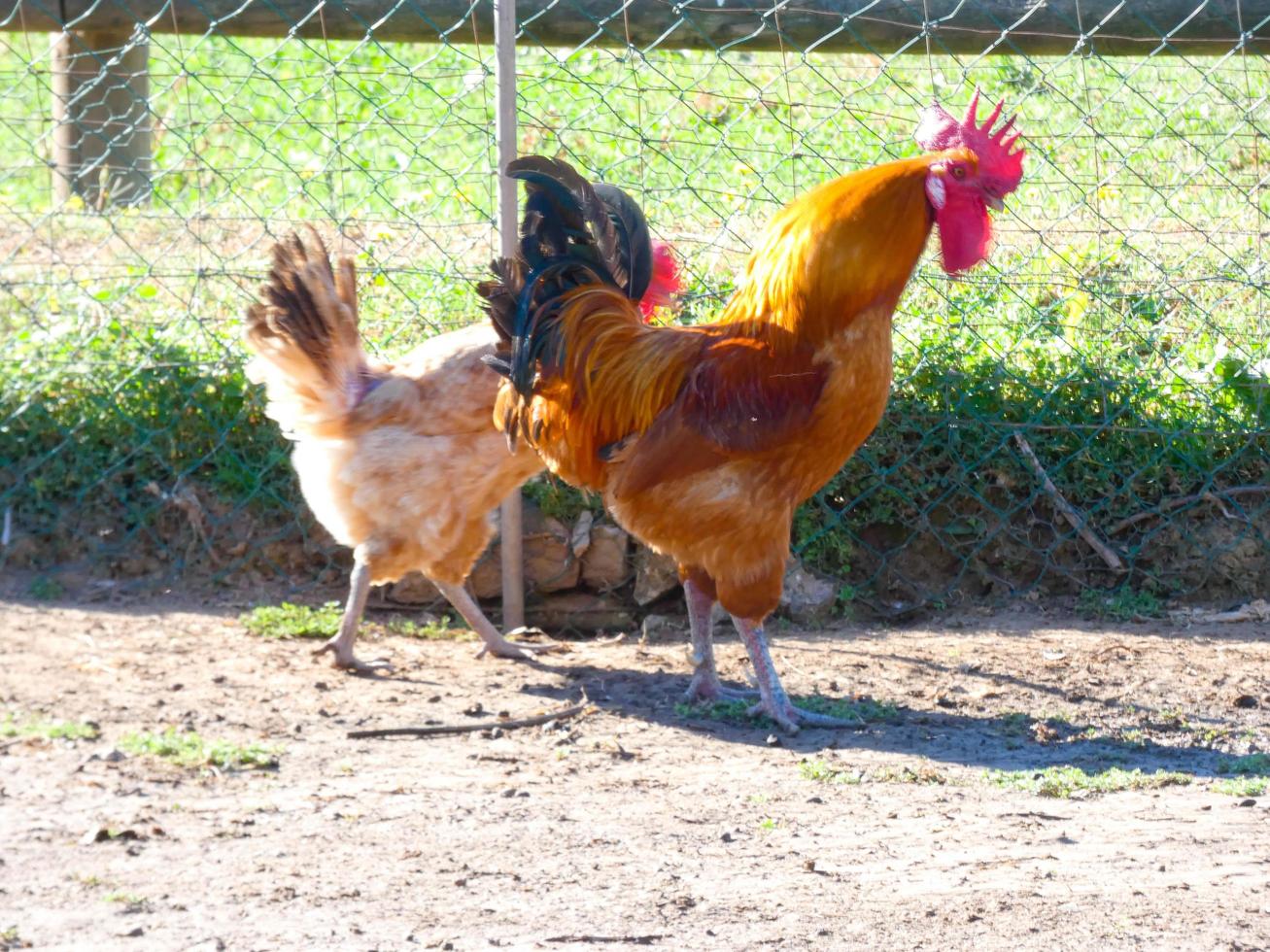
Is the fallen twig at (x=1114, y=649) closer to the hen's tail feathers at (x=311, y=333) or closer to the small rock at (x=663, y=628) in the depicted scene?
the small rock at (x=663, y=628)

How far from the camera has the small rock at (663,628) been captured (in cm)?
563

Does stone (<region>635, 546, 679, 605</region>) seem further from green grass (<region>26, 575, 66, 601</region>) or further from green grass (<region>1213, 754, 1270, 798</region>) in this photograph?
green grass (<region>26, 575, 66, 601</region>)

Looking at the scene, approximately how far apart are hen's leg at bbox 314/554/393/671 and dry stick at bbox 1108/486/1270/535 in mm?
3132

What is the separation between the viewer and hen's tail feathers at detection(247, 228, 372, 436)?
4996 mm

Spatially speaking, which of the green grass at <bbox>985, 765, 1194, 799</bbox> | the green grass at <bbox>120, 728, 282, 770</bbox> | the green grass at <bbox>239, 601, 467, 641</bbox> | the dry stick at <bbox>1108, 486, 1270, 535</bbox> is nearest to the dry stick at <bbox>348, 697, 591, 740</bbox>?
the green grass at <bbox>120, 728, 282, 770</bbox>

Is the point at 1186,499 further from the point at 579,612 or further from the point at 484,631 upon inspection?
the point at 484,631

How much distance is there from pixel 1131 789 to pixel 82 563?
4587 millimetres

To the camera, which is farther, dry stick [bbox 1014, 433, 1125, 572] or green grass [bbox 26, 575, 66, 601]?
green grass [bbox 26, 575, 66, 601]

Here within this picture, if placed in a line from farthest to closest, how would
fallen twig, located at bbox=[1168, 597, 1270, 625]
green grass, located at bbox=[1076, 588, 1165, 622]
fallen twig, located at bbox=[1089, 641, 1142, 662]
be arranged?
green grass, located at bbox=[1076, 588, 1165, 622], fallen twig, located at bbox=[1168, 597, 1270, 625], fallen twig, located at bbox=[1089, 641, 1142, 662]

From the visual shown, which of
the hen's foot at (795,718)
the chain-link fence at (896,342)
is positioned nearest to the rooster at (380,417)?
the chain-link fence at (896,342)

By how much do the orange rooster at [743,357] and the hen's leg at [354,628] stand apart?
0.93 m

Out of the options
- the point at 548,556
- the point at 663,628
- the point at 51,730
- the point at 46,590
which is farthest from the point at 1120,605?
the point at 46,590

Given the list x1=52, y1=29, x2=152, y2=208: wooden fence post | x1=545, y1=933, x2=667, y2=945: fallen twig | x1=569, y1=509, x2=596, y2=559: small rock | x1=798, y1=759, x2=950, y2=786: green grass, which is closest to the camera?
x1=545, y1=933, x2=667, y2=945: fallen twig

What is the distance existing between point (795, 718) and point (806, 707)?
17 centimetres
